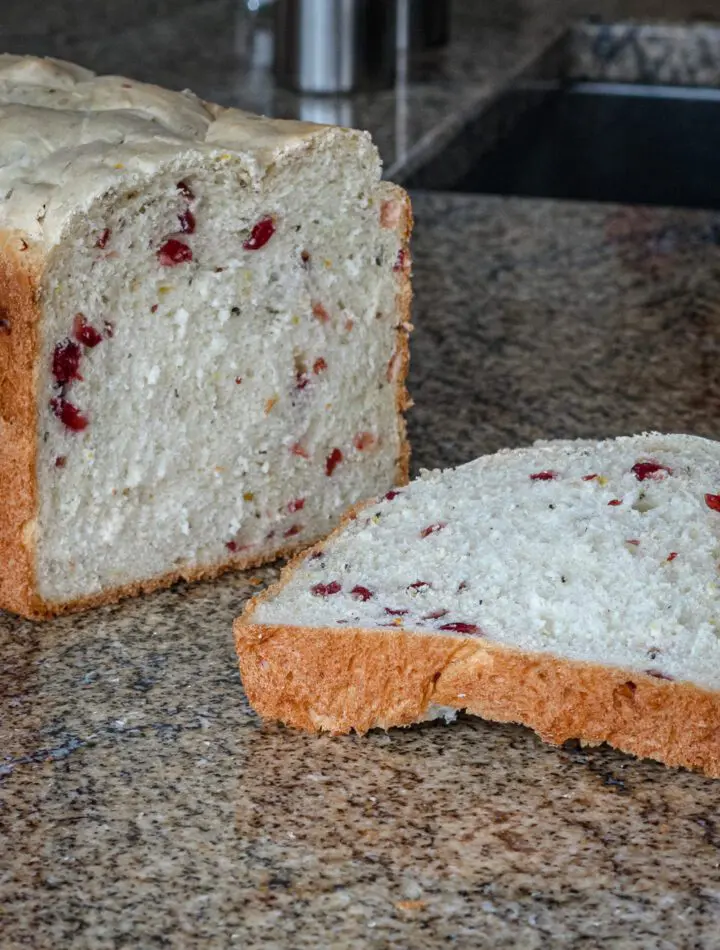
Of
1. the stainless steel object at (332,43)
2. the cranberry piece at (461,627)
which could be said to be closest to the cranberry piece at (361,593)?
the cranberry piece at (461,627)

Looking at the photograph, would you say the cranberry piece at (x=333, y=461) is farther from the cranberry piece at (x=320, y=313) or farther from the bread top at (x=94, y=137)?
the bread top at (x=94, y=137)

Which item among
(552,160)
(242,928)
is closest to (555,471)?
(242,928)

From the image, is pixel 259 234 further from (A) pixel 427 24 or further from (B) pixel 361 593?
(A) pixel 427 24

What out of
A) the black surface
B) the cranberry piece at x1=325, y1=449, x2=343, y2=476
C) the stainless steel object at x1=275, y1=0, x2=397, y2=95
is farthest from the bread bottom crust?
the black surface

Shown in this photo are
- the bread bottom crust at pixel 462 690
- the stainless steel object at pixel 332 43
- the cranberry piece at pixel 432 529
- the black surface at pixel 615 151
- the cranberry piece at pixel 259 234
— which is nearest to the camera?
the bread bottom crust at pixel 462 690

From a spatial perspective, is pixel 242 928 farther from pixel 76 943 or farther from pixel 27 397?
pixel 27 397

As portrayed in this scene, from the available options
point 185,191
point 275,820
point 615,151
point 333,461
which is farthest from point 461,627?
point 615,151
